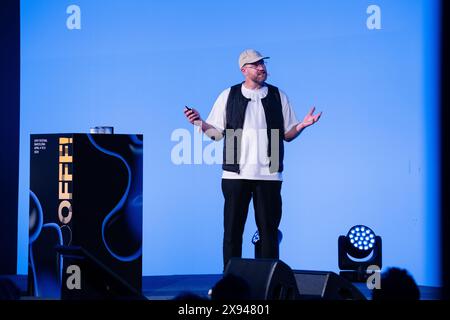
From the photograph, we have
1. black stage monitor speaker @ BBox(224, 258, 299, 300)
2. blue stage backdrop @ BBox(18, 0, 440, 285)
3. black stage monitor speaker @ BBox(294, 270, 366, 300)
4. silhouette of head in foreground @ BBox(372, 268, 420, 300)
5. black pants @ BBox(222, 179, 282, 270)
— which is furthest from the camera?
blue stage backdrop @ BBox(18, 0, 440, 285)

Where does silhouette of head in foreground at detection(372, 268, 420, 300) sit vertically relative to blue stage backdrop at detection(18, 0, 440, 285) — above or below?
below

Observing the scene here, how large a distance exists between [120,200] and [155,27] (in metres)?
1.72

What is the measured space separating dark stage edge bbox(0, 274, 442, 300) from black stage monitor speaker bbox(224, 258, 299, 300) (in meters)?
1.68

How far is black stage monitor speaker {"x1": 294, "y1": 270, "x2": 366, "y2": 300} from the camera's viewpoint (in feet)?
11.4

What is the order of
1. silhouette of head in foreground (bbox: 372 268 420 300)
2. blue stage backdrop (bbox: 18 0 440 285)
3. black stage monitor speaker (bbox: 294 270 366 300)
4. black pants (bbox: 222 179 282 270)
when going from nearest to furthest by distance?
silhouette of head in foreground (bbox: 372 268 420 300) → black stage monitor speaker (bbox: 294 270 366 300) → black pants (bbox: 222 179 282 270) → blue stage backdrop (bbox: 18 0 440 285)

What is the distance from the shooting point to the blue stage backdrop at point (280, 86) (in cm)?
584

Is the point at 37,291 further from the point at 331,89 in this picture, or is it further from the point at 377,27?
the point at 377,27

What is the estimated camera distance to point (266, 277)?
3.19 meters

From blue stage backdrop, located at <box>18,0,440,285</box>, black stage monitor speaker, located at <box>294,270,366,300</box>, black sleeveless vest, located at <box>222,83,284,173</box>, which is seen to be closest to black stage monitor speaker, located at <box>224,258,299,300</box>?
black stage monitor speaker, located at <box>294,270,366,300</box>

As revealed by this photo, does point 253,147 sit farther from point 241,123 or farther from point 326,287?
point 326,287

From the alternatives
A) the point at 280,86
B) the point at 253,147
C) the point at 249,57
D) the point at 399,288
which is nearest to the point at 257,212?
the point at 253,147

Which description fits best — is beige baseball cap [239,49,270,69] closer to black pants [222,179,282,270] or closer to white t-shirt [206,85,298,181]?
white t-shirt [206,85,298,181]

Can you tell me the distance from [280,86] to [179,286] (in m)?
1.70
